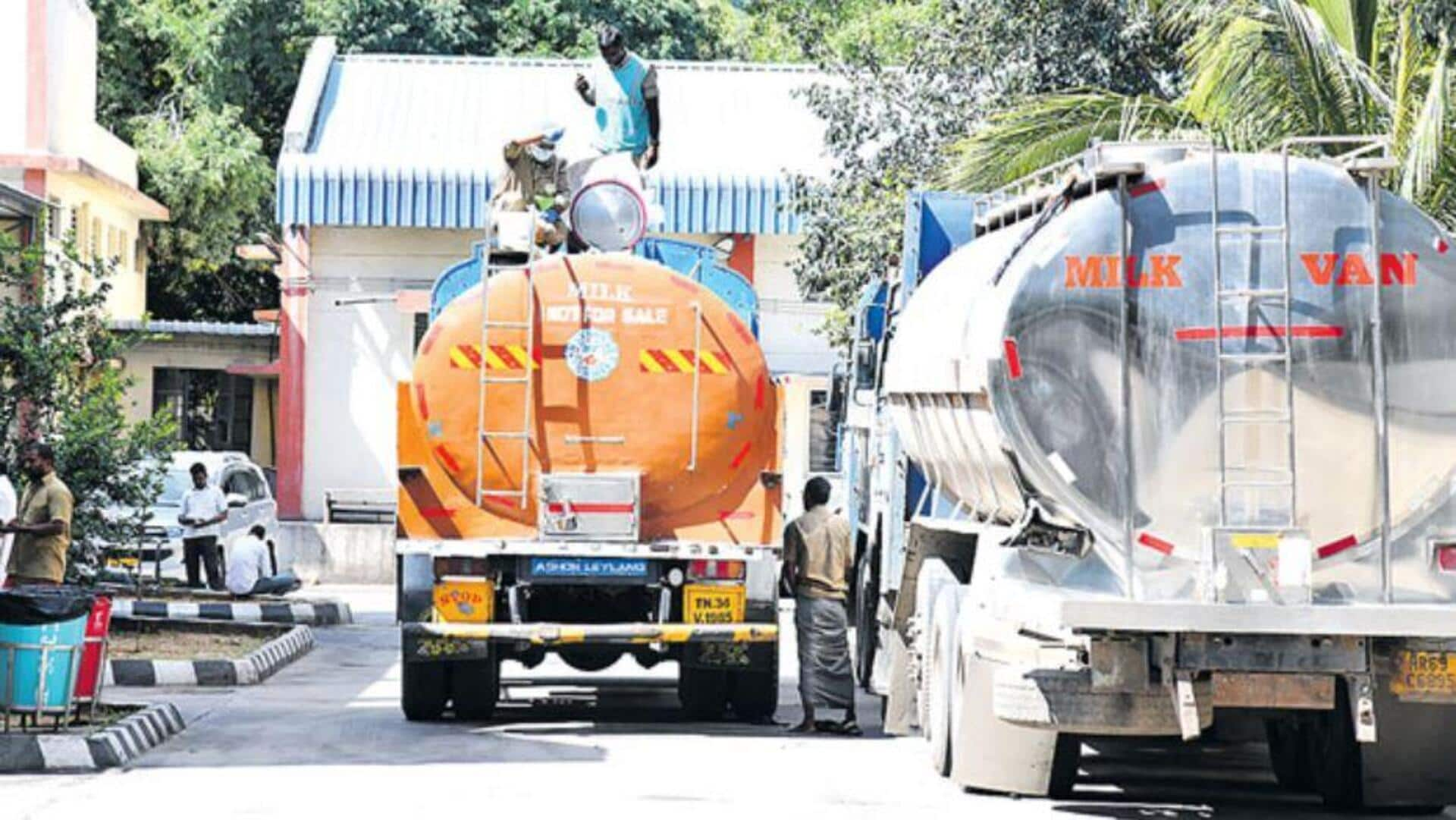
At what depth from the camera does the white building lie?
36094 mm

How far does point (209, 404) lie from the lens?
45.4 metres

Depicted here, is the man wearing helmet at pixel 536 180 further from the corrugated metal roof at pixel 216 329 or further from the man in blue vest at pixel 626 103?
the corrugated metal roof at pixel 216 329

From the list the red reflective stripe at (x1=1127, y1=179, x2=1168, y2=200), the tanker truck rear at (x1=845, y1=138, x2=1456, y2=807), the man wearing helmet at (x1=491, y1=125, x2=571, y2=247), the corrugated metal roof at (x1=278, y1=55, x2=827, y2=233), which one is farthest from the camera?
the corrugated metal roof at (x1=278, y1=55, x2=827, y2=233)

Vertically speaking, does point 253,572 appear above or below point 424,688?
above

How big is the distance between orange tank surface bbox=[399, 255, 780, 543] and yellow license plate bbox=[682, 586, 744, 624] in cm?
48

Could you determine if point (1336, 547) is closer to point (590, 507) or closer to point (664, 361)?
point (664, 361)

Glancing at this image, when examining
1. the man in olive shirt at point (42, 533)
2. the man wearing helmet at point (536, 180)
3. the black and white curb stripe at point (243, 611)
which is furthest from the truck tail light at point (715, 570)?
the black and white curb stripe at point (243, 611)

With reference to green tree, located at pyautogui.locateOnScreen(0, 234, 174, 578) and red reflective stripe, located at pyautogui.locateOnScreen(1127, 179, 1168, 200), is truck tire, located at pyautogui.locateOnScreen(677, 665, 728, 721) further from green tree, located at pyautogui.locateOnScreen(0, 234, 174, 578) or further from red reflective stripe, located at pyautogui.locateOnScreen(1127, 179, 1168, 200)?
red reflective stripe, located at pyautogui.locateOnScreen(1127, 179, 1168, 200)

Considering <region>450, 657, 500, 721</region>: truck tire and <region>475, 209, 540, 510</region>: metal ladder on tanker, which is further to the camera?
<region>450, 657, 500, 721</region>: truck tire

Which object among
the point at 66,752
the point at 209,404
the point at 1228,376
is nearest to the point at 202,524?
the point at 66,752

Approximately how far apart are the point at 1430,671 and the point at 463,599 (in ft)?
20.6

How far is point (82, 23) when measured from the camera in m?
38.8

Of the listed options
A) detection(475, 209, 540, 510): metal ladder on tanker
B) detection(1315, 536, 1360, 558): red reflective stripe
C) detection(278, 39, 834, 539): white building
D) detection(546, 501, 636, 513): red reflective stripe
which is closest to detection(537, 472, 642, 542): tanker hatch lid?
detection(546, 501, 636, 513): red reflective stripe

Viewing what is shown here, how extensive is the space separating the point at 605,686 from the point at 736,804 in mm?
7810
